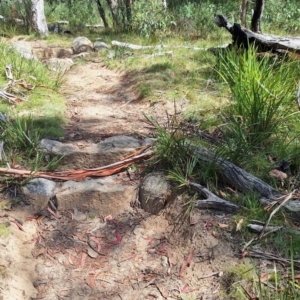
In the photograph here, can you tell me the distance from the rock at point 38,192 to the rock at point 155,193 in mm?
739

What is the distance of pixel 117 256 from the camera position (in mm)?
2715

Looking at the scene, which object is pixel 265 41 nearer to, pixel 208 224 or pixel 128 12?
pixel 208 224

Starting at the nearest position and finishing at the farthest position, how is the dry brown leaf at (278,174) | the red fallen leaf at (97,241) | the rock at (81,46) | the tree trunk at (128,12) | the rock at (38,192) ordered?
the red fallen leaf at (97,241) < the dry brown leaf at (278,174) < the rock at (38,192) < the rock at (81,46) < the tree trunk at (128,12)

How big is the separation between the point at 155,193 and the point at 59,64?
3842 millimetres

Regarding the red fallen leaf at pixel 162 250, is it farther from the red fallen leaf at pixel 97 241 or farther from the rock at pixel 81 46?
→ the rock at pixel 81 46

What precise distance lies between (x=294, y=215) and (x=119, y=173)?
4.72 feet

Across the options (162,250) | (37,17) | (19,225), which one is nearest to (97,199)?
(19,225)

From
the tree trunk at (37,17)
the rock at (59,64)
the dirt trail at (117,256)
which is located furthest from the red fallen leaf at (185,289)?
the tree trunk at (37,17)

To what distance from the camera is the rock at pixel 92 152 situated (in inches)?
135

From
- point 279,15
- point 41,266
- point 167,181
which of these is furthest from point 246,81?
point 279,15

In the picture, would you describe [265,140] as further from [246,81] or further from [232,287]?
[232,287]

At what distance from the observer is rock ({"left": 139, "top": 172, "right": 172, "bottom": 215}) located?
2.95m

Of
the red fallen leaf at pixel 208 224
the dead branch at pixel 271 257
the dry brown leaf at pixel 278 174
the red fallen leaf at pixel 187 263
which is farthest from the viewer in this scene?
the dry brown leaf at pixel 278 174

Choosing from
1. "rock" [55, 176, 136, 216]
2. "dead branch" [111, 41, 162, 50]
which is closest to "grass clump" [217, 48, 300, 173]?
"rock" [55, 176, 136, 216]
